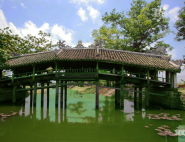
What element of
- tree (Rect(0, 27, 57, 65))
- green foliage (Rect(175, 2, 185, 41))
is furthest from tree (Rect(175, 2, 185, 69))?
tree (Rect(0, 27, 57, 65))

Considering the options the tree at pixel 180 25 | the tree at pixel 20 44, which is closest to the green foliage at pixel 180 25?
the tree at pixel 180 25

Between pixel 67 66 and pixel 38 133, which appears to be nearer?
pixel 38 133

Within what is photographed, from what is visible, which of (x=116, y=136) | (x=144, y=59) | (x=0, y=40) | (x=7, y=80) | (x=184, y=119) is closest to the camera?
(x=116, y=136)

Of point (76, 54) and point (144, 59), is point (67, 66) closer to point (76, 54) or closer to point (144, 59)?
point (76, 54)

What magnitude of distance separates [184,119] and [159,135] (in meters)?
4.16

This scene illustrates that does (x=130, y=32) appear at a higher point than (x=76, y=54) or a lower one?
higher

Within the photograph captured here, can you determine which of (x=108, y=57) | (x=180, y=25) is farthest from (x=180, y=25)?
(x=108, y=57)

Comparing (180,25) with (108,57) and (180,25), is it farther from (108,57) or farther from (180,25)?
(108,57)

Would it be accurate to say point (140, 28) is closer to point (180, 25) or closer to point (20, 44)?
point (180, 25)

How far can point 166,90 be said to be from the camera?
13.6 metres

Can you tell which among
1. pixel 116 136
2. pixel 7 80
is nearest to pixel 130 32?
pixel 7 80

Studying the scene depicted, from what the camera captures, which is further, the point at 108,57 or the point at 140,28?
the point at 140,28

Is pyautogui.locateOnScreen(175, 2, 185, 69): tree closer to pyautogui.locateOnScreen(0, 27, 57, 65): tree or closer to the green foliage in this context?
→ the green foliage

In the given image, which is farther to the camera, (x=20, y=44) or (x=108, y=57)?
(x=20, y=44)
